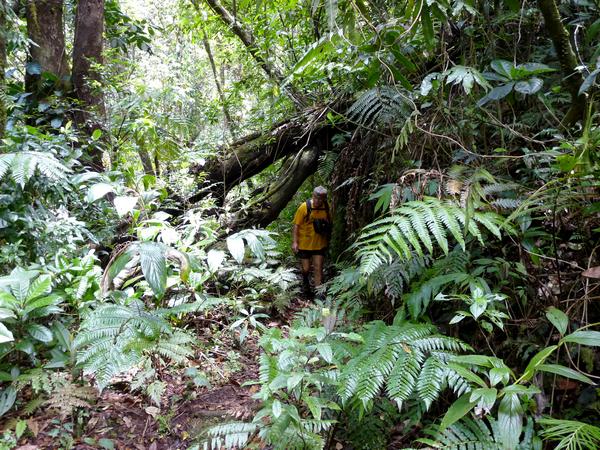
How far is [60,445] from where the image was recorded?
8.33 feet

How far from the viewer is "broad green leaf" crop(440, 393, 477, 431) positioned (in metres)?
1.55

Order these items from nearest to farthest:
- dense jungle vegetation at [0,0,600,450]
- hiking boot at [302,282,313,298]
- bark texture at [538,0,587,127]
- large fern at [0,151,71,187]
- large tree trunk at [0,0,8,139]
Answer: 1. dense jungle vegetation at [0,0,600,450]
2. bark texture at [538,0,587,127]
3. large fern at [0,151,71,187]
4. large tree trunk at [0,0,8,139]
5. hiking boot at [302,282,313,298]

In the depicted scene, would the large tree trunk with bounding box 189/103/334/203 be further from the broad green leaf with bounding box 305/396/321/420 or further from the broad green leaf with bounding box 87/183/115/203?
the broad green leaf with bounding box 305/396/321/420

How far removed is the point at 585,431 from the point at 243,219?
15.8 feet

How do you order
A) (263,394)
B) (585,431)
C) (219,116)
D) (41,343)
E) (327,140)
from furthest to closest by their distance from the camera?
(219,116) < (327,140) < (41,343) < (263,394) < (585,431)

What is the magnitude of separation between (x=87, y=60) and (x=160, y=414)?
448 centimetres

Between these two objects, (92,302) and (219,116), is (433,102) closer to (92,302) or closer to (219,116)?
(92,302)

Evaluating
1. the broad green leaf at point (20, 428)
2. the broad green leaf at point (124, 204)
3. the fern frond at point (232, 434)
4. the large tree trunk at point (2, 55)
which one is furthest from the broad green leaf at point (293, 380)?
the large tree trunk at point (2, 55)

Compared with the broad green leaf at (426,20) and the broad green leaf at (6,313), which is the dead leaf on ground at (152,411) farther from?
the broad green leaf at (426,20)

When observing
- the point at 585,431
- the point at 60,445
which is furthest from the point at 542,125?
the point at 60,445

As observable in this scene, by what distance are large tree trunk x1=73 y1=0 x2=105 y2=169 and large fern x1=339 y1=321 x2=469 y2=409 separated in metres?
4.60

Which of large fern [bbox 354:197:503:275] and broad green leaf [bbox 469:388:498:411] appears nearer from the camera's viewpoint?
broad green leaf [bbox 469:388:498:411]

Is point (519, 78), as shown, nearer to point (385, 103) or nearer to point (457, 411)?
point (385, 103)

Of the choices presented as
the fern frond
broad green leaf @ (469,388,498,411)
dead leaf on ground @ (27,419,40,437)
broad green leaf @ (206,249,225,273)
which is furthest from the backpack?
broad green leaf @ (469,388,498,411)
